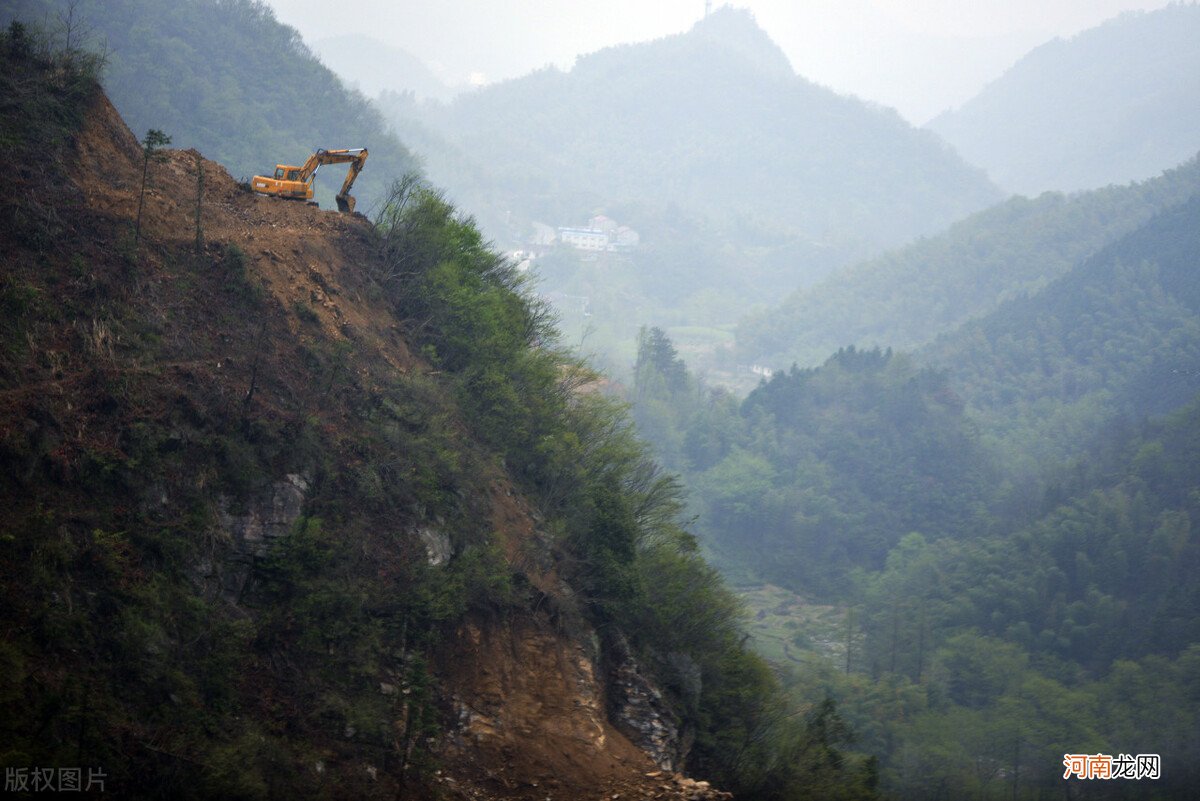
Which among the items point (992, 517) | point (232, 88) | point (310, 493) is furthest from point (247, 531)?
point (232, 88)

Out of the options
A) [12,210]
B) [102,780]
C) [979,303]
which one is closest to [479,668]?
[102,780]

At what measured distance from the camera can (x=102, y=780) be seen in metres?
11.2

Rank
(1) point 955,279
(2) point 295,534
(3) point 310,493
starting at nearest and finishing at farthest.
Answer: (2) point 295,534 → (3) point 310,493 → (1) point 955,279

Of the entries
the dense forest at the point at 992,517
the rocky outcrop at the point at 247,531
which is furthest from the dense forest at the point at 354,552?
the dense forest at the point at 992,517

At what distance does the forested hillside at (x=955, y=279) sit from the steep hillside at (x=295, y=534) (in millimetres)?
109777

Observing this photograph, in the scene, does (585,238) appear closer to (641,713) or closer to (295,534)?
(641,713)

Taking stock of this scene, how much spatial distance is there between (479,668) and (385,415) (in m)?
5.28

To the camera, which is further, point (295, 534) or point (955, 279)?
point (955, 279)

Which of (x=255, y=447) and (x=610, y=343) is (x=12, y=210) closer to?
(x=255, y=447)

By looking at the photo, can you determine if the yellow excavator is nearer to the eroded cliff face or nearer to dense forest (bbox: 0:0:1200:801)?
dense forest (bbox: 0:0:1200:801)

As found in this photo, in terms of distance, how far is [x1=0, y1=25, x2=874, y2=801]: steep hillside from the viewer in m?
12.9

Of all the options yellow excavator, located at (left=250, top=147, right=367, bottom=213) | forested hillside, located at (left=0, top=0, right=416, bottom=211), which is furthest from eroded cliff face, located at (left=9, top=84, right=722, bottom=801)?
forested hillside, located at (left=0, top=0, right=416, bottom=211)

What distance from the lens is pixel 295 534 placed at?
15711 mm

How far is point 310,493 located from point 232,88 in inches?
2883
